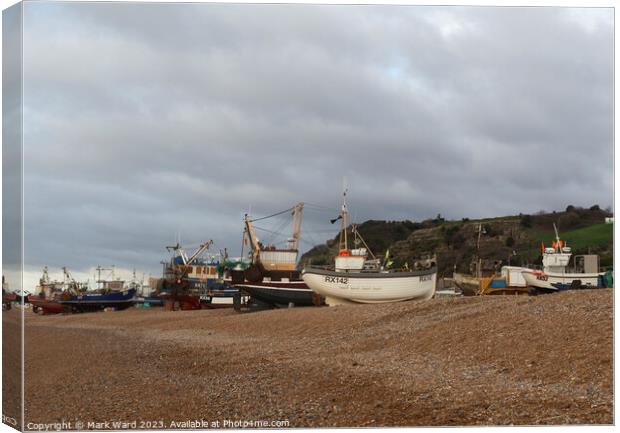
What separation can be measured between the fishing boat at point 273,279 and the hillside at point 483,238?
2.04 metres

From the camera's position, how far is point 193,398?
1245 cm

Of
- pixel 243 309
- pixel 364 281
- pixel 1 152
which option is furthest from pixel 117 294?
pixel 1 152

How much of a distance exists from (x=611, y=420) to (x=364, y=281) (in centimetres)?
2688

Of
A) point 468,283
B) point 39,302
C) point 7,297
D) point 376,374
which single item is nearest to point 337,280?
point 468,283

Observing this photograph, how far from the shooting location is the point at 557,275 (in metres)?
34.4

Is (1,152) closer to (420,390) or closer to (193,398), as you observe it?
(193,398)

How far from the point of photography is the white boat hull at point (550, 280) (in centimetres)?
3319

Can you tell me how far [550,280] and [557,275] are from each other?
727 mm

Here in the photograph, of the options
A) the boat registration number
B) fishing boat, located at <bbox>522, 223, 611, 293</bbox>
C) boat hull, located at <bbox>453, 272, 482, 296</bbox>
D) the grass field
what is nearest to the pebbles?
the grass field

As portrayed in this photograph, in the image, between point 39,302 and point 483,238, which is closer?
point 39,302

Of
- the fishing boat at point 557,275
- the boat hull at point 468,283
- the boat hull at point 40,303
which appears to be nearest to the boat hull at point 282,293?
the boat hull at point 468,283

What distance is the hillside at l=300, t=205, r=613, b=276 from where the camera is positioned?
57.0 feet

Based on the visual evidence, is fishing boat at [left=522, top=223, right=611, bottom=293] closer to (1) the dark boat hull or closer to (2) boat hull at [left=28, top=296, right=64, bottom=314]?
(2) boat hull at [left=28, top=296, right=64, bottom=314]

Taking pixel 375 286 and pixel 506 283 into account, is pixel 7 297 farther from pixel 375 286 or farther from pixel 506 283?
pixel 506 283
